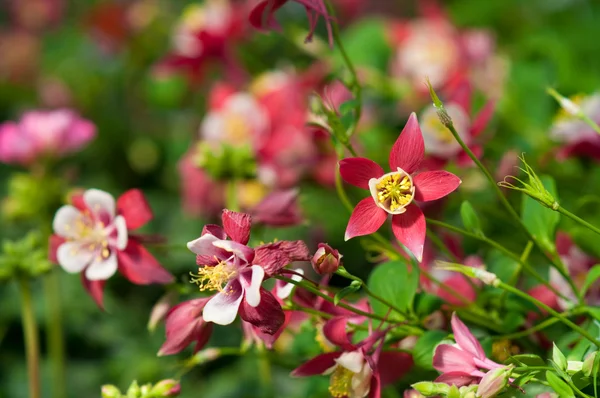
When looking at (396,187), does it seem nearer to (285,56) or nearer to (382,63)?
(382,63)

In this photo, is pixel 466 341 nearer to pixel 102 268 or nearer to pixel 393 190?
pixel 393 190

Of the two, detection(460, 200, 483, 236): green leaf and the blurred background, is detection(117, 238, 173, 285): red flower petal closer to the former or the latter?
the blurred background

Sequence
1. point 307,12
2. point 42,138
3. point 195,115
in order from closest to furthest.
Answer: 1. point 307,12
2. point 42,138
3. point 195,115

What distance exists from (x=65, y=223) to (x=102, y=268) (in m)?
0.04

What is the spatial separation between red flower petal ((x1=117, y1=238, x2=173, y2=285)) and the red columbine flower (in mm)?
129

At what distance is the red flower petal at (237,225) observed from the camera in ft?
1.11

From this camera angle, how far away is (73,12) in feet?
4.93

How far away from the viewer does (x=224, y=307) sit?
0.35m

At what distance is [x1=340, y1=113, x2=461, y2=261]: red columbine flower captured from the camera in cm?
37

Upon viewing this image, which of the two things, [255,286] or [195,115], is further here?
[195,115]

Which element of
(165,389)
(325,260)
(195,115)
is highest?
(325,260)

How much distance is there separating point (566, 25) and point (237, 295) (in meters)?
0.89

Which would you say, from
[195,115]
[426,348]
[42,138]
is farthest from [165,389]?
[195,115]

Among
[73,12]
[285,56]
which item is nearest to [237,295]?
[285,56]
